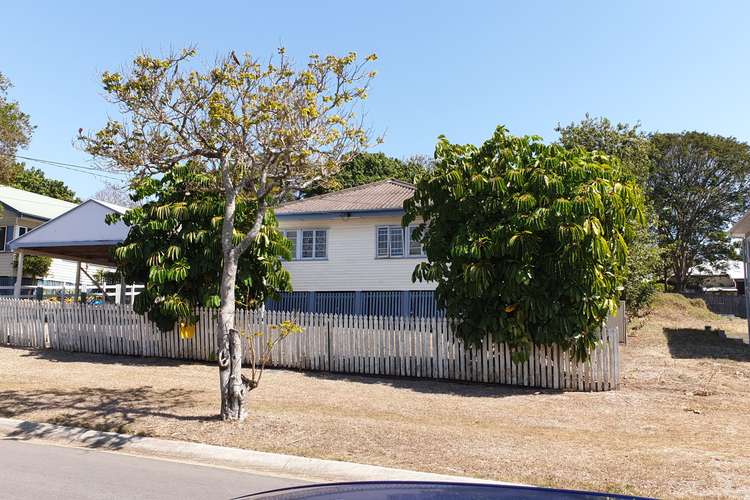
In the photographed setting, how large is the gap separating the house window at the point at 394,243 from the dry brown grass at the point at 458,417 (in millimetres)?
8808

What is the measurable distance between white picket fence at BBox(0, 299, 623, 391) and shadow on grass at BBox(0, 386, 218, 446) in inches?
72.5

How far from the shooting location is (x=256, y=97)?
10047 millimetres

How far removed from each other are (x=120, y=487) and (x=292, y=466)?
1.92 meters

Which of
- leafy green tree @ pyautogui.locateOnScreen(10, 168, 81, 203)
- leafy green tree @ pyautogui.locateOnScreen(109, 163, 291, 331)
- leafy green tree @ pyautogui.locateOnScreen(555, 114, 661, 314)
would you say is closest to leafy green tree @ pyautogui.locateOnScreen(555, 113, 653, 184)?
leafy green tree @ pyautogui.locateOnScreen(555, 114, 661, 314)

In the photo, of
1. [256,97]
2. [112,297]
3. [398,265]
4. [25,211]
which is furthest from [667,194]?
[256,97]

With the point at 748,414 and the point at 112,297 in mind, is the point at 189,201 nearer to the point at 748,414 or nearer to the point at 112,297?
the point at 748,414

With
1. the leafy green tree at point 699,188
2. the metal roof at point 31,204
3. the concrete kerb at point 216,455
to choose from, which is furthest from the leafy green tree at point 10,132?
the leafy green tree at point 699,188

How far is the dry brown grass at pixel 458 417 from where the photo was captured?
7438 mm

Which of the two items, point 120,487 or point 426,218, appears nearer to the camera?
point 120,487

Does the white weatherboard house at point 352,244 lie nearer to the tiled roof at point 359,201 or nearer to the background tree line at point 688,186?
the tiled roof at point 359,201

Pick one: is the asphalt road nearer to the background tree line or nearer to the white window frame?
the white window frame

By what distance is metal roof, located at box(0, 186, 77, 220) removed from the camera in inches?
1348

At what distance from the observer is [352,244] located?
23.2 metres

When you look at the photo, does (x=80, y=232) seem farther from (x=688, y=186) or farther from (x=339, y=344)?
(x=688, y=186)
